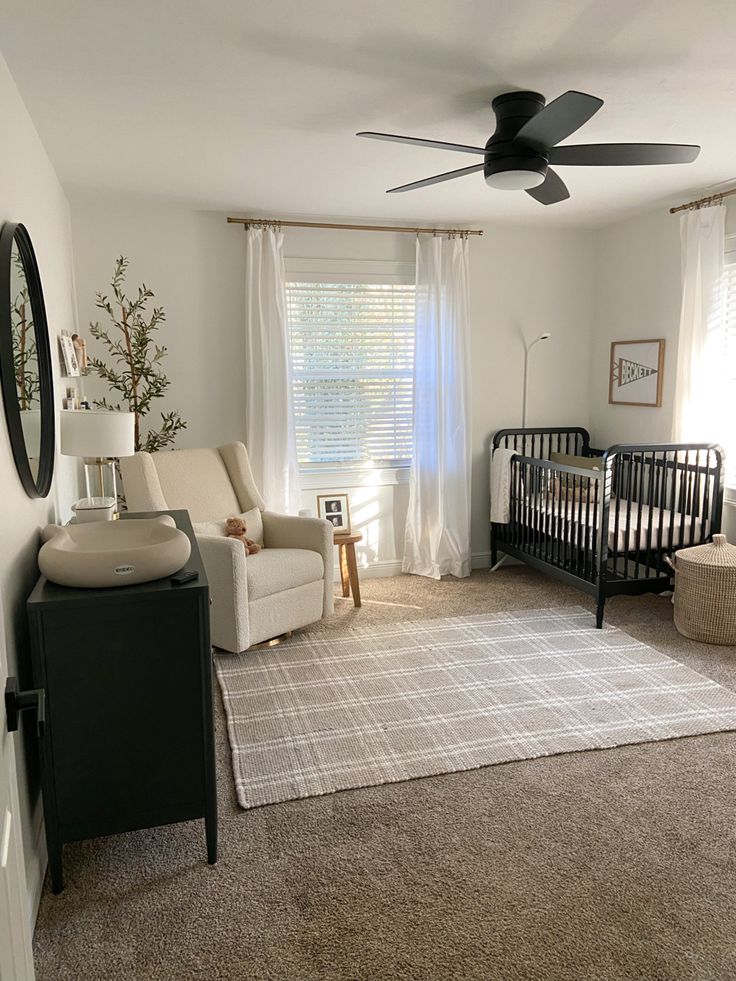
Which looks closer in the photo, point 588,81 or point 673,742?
point 588,81

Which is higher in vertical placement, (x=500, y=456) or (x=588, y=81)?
(x=588, y=81)

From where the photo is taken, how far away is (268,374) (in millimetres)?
4660

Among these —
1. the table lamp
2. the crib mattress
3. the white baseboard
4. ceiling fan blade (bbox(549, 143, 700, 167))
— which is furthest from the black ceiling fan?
the white baseboard

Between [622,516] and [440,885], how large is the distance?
2.83m

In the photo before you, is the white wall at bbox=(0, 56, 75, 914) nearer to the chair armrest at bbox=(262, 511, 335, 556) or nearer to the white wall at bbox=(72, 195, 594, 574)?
the white wall at bbox=(72, 195, 594, 574)

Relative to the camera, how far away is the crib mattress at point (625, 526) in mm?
4066

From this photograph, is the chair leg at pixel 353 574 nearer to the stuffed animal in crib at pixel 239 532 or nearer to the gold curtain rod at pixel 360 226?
the stuffed animal in crib at pixel 239 532

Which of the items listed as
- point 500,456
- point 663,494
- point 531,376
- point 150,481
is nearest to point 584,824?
point 663,494

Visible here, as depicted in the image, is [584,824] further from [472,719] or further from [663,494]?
[663,494]

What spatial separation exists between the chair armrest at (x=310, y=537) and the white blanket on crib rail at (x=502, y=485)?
1.43 m

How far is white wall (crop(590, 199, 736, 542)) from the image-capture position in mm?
4586

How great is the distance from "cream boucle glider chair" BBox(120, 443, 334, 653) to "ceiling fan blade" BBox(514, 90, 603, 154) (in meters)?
2.11

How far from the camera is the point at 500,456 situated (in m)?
5.04

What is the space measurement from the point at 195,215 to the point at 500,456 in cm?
248
